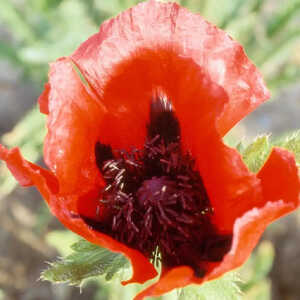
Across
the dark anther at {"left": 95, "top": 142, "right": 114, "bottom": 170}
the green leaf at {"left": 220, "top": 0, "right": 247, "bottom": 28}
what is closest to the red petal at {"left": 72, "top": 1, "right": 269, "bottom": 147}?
the dark anther at {"left": 95, "top": 142, "right": 114, "bottom": 170}

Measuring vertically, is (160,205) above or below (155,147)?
below

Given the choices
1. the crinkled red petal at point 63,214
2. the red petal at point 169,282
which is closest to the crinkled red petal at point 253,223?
the red petal at point 169,282

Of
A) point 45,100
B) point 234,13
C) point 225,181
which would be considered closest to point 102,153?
point 45,100

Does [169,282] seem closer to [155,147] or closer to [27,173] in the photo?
[27,173]

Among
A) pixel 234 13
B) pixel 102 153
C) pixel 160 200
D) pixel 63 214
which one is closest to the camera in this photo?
pixel 63 214

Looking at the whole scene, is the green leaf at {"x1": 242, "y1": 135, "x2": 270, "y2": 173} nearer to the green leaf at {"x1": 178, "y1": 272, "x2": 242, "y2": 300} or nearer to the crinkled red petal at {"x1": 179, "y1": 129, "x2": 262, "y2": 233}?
the crinkled red petal at {"x1": 179, "y1": 129, "x2": 262, "y2": 233}

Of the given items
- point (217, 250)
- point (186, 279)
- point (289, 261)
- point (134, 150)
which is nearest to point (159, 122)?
point (134, 150)

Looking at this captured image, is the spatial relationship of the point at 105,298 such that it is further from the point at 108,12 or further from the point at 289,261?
the point at 108,12
